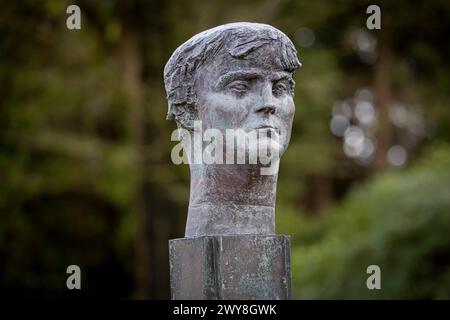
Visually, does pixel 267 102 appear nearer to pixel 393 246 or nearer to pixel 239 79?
pixel 239 79

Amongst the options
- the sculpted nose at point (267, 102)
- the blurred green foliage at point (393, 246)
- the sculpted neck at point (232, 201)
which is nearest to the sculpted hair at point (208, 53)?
the sculpted nose at point (267, 102)

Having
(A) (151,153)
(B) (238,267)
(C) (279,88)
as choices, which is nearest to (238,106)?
(C) (279,88)

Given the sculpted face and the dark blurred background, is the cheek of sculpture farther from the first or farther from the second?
the dark blurred background

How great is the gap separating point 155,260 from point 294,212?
5236mm

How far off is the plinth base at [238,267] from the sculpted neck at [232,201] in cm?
15

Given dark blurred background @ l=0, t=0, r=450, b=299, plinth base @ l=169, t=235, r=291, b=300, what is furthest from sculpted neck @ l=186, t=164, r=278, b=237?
dark blurred background @ l=0, t=0, r=450, b=299

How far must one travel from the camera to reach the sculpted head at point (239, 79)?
228 inches

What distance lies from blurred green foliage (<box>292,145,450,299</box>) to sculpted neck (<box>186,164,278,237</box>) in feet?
16.4

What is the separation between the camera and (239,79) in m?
5.81

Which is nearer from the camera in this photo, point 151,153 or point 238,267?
point 238,267

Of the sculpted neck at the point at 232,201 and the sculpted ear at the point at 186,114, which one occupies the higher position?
the sculpted ear at the point at 186,114

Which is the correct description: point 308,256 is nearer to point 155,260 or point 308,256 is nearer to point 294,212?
point 155,260

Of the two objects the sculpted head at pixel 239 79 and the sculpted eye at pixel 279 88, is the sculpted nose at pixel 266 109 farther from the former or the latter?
the sculpted eye at pixel 279 88

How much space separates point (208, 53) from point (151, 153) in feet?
25.5
